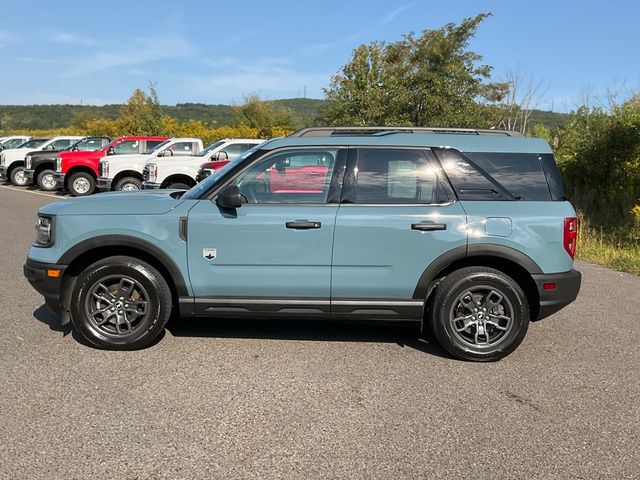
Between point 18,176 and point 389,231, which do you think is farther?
point 18,176

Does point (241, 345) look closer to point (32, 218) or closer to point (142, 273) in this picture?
point (142, 273)

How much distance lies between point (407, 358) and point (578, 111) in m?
11.2

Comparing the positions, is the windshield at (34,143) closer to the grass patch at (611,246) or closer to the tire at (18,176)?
the tire at (18,176)

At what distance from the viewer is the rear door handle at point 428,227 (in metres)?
4.08

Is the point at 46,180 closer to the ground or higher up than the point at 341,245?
closer to the ground

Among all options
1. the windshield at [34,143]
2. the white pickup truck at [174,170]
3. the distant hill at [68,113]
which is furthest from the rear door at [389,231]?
the distant hill at [68,113]

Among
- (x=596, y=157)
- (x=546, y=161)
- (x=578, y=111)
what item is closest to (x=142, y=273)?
(x=546, y=161)

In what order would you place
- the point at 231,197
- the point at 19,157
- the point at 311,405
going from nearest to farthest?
the point at 311,405, the point at 231,197, the point at 19,157

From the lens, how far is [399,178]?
4234 mm

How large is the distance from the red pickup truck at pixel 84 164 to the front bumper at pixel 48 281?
12.6 meters

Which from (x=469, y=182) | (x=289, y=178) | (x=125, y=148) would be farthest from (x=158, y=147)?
(x=469, y=182)

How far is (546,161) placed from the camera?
4234mm

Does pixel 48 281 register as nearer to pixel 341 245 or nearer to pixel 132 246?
pixel 132 246

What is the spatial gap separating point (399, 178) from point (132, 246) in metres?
2.20
